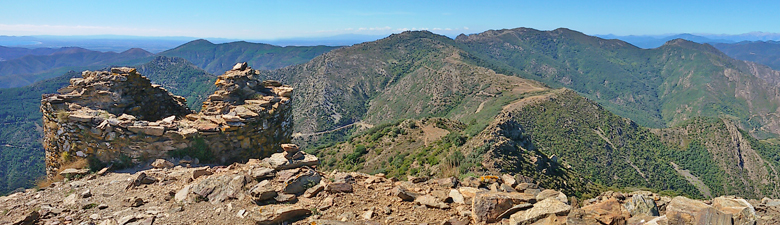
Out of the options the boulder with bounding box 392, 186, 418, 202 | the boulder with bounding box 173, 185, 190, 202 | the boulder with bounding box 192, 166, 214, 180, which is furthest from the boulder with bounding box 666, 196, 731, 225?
the boulder with bounding box 192, 166, 214, 180

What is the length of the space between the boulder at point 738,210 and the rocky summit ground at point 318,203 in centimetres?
1

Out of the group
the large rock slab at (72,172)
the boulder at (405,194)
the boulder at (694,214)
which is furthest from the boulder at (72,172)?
the boulder at (694,214)

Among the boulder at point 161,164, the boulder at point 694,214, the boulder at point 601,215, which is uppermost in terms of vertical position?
the boulder at point 694,214

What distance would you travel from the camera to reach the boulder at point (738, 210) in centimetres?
451

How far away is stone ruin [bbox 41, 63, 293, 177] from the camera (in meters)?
9.59

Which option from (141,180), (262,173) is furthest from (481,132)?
(141,180)

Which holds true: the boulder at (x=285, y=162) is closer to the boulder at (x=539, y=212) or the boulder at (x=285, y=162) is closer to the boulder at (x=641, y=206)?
the boulder at (x=539, y=212)

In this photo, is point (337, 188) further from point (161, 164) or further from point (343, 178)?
point (161, 164)

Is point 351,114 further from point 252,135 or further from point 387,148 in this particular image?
→ point 252,135

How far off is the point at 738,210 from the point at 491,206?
3.19 m

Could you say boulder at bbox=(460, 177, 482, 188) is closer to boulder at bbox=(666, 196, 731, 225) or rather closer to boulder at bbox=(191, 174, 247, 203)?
boulder at bbox=(666, 196, 731, 225)

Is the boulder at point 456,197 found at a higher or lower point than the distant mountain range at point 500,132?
higher

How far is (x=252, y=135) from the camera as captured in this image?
10570 mm

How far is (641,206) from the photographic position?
5.62 metres
